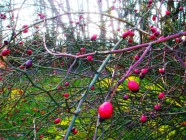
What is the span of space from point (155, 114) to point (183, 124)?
397mm

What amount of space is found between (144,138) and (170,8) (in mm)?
2441

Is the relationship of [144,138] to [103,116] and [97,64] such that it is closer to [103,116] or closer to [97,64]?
[97,64]

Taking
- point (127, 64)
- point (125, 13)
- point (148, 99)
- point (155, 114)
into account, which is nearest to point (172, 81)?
point (148, 99)

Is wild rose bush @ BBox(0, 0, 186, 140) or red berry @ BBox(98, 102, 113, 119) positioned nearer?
red berry @ BBox(98, 102, 113, 119)

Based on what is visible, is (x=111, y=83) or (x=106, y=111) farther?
(x=111, y=83)

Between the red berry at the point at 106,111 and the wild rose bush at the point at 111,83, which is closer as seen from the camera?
the red berry at the point at 106,111

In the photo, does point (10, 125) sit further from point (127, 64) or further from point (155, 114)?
point (155, 114)

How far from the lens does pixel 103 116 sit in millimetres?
584

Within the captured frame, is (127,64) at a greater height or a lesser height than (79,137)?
greater

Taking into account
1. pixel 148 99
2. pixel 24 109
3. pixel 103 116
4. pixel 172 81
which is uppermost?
pixel 103 116

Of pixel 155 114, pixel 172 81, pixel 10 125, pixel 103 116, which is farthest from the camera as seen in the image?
pixel 10 125

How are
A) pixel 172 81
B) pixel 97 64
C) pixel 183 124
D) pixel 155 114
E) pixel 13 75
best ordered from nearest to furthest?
pixel 155 114 < pixel 183 124 < pixel 172 81 < pixel 13 75 < pixel 97 64

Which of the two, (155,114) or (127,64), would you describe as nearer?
(155,114)

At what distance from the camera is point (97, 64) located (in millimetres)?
2678
